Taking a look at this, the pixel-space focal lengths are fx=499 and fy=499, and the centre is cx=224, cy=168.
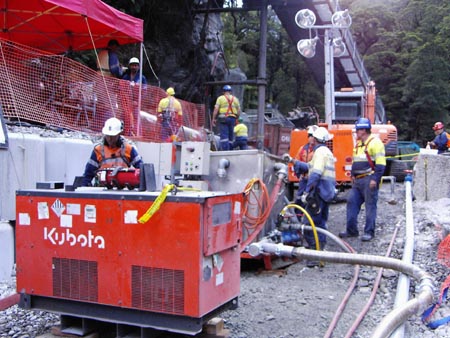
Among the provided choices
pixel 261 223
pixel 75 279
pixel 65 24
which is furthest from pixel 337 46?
pixel 75 279

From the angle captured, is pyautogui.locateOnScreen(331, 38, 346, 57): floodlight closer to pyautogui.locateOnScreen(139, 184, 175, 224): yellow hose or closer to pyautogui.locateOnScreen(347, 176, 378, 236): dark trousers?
pyautogui.locateOnScreen(347, 176, 378, 236): dark trousers

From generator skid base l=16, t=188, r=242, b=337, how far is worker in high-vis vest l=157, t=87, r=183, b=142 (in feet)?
23.5

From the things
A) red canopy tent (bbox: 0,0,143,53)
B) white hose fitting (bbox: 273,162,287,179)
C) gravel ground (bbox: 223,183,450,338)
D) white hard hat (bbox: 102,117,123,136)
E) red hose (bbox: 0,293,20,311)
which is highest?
red canopy tent (bbox: 0,0,143,53)

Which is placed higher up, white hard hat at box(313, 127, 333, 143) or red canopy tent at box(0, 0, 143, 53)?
red canopy tent at box(0, 0, 143, 53)

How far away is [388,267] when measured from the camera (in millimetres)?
5023

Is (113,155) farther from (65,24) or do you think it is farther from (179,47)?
(179,47)

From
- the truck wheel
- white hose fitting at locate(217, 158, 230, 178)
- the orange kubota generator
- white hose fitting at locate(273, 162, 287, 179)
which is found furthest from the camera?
the truck wheel

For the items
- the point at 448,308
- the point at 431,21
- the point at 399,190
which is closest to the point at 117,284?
the point at 448,308

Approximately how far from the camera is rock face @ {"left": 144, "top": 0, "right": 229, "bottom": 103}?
1881 centimetres

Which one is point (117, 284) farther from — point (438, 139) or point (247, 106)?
point (247, 106)

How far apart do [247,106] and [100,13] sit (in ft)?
88.0

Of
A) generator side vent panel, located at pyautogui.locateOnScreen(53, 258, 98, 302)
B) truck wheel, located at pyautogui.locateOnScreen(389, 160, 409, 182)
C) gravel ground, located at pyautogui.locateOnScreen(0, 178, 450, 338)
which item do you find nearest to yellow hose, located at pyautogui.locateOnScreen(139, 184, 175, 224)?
generator side vent panel, located at pyautogui.locateOnScreen(53, 258, 98, 302)

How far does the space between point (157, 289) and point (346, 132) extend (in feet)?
29.2

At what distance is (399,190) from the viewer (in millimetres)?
13398
